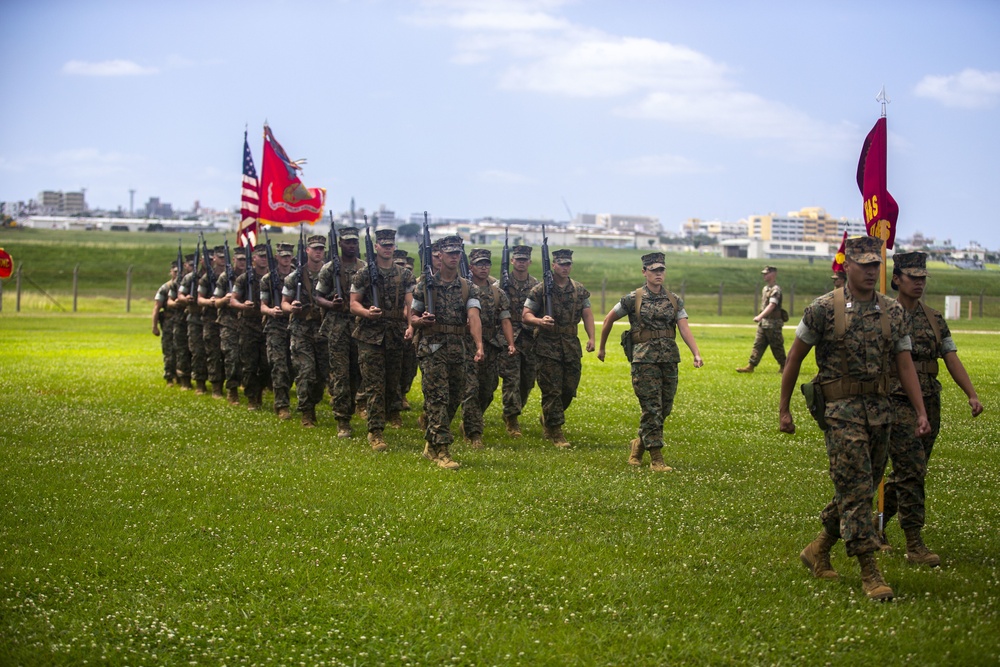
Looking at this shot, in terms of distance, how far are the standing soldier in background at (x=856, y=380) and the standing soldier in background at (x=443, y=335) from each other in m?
4.98

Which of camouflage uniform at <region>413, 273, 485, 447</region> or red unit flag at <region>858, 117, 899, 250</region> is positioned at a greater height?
red unit flag at <region>858, 117, 899, 250</region>

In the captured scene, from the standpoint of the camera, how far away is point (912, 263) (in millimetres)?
8500

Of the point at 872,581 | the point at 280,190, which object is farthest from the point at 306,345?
the point at 280,190

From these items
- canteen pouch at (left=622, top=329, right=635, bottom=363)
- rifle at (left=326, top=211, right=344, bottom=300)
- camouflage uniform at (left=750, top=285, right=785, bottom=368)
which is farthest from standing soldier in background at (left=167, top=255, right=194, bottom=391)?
camouflage uniform at (left=750, top=285, right=785, bottom=368)

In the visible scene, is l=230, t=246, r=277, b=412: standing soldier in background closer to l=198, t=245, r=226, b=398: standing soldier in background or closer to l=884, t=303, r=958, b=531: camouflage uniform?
l=198, t=245, r=226, b=398: standing soldier in background

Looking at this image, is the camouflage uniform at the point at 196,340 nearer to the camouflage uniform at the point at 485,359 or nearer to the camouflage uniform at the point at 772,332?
the camouflage uniform at the point at 485,359

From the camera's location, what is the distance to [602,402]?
61.0ft

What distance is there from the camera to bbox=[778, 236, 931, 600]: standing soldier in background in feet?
24.8

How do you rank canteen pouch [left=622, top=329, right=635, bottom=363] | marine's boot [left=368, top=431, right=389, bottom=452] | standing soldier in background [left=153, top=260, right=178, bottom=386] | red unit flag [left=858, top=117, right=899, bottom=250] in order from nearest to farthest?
red unit flag [left=858, top=117, right=899, bottom=250] < canteen pouch [left=622, top=329, right=635, bottom=363] < marine's boot [left=368, top=431, right=389, bottom=452] < standing soldier in background [left=153, top=260, right=178, bottom=386]

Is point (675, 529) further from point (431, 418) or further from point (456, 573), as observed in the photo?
point (431, 418)

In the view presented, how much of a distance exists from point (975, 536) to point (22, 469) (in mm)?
8964

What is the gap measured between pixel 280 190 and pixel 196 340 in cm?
562

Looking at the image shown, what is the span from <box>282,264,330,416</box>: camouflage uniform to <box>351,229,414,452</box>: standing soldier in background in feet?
5.42

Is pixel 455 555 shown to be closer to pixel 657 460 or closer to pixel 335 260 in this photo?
pixel 657 460
